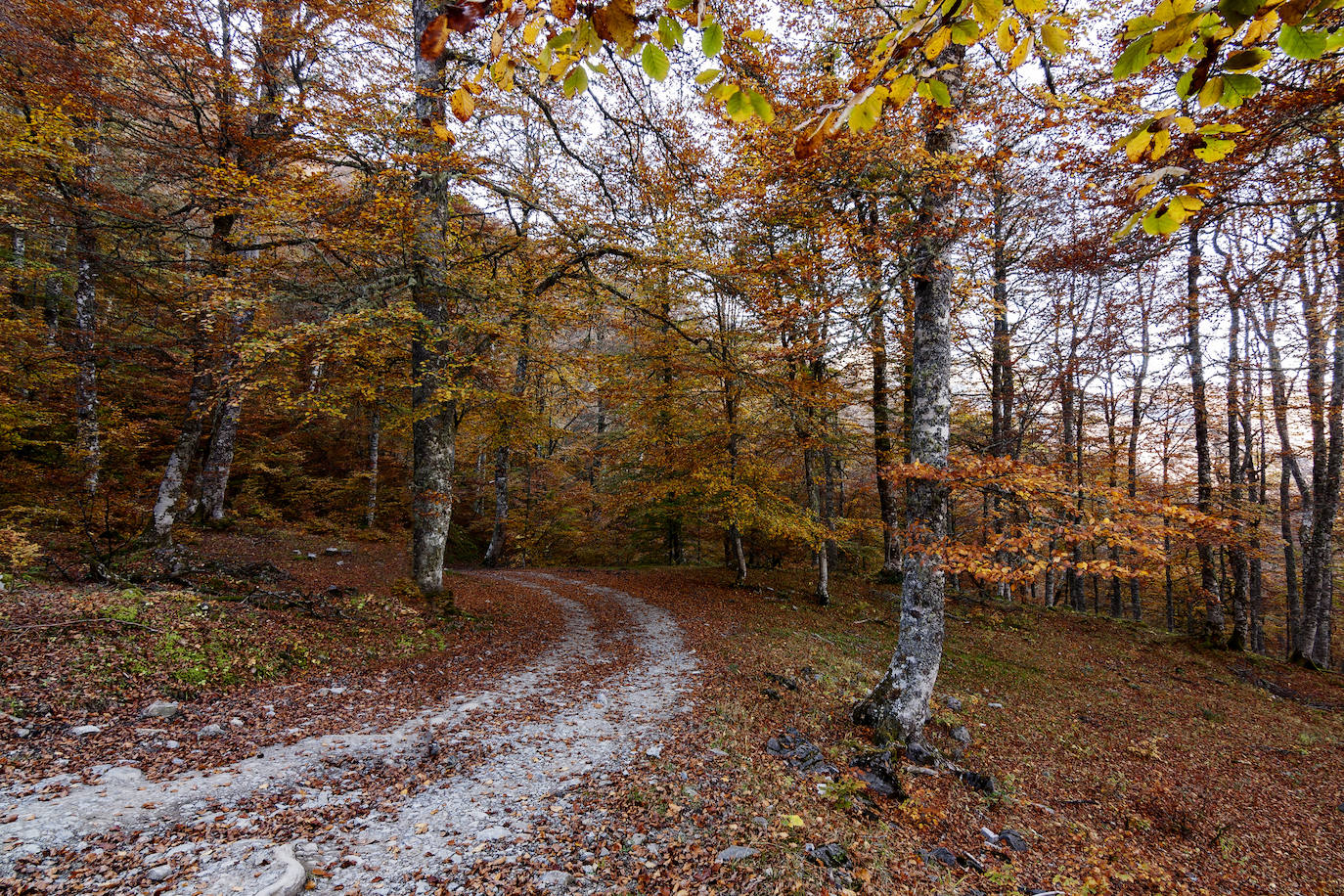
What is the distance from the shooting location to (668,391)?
1481 centimetres

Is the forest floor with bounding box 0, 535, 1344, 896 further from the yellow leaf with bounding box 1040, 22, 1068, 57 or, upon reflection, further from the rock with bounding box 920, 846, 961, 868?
the yellow leaf with bounding box 1040, 22, 1068, 57

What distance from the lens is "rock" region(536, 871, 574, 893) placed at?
3217mm

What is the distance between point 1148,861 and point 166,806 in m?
8.56

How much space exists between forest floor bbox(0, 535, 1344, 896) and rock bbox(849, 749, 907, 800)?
0.29 feet

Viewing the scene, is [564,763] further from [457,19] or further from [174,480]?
[174,480]

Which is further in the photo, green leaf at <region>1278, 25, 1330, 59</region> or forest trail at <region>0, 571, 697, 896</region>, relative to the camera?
forest trail at <region>0, 571, 697, 896</region>

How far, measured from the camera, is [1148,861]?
4.96 metres

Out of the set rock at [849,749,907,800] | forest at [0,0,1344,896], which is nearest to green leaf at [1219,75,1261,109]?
forest at [0,0,1344,896]

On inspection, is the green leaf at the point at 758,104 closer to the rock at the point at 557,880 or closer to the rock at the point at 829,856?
the rock at the point at 557,880

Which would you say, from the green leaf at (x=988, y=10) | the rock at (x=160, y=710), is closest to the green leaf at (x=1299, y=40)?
the green leaf at (x=988, y=10)

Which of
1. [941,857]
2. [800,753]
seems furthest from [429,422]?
[941,857]

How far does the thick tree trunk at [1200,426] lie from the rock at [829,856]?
48.0 feet

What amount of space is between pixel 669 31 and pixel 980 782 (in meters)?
Answer: 7.57

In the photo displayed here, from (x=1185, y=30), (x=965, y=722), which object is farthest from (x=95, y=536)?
(x=965, y=722)
